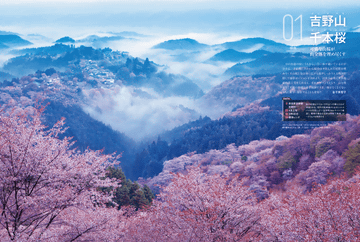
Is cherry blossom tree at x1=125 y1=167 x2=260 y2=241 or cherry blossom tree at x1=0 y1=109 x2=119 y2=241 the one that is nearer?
cherry blossom tree at x1=0 y1=109 x2=119 y2=241

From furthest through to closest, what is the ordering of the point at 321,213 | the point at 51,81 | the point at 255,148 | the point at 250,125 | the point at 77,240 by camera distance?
the point at 51,81
the point at 250,125
the point at 255,148
the point at 77,240
the point at 321,213

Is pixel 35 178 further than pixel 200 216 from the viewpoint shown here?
No

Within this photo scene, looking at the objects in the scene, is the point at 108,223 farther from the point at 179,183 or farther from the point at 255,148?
the point at 255,148

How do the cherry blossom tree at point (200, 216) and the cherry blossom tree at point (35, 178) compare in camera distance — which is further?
the cherry blossom tree at point (200, 216)

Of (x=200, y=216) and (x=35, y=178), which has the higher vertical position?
(x=35, y=178)

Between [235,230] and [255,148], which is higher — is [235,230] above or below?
above

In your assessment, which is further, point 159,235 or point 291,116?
point 291,116

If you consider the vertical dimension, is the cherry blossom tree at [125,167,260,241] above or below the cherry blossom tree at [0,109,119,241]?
below

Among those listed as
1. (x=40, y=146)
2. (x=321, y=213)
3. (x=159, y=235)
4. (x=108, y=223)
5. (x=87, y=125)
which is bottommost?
(x=87, y=125)

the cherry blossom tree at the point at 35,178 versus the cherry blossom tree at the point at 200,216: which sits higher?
the cherry blossom tree at the point at 35,178

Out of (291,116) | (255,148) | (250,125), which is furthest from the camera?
(250,125)

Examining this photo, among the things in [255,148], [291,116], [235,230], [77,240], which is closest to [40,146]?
[77,240]
